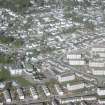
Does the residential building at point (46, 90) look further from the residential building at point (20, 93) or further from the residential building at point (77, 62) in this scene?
the residential building at point (77, 62)

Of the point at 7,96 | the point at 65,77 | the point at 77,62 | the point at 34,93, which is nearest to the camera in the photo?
the point at 7,96

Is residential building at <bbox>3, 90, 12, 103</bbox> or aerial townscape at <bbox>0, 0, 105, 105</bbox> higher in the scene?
aerial townscape at <bbox>0, 0, 105, 105</bbox>

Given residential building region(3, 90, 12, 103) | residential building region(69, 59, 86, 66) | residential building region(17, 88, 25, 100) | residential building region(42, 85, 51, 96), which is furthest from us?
residential building region(69, 59, 86, 66)

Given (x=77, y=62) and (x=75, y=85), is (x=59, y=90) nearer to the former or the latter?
(x=75, y=85)

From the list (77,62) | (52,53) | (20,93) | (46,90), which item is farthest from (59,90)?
(52,53)

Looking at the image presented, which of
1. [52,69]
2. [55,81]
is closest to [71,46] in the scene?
[52,69]

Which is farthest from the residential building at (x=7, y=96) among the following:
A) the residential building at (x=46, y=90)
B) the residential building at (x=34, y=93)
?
the residential building at (x=46, y=90)

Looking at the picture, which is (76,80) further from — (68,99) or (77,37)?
(77,37)

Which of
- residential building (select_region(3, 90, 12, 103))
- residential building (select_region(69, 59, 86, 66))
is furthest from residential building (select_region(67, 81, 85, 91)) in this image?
residential building (select_region(3, 90, 12, 103))

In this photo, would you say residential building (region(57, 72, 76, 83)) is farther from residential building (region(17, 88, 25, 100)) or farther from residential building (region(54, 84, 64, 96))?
residential building (region(17, 88, 25, 100))
